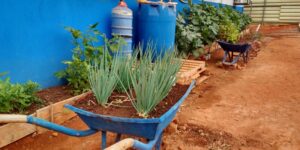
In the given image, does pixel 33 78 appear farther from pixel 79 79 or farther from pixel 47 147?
pixel 47 147

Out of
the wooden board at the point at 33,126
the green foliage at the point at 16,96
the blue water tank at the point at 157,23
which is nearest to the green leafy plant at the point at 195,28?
the blue water tank at the point at 157,23

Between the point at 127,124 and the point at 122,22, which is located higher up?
the point at 122,22

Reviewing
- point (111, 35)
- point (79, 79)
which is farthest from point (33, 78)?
point (111, 35)

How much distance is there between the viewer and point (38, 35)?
2898 millimetres

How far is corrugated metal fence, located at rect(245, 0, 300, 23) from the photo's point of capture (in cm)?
1237

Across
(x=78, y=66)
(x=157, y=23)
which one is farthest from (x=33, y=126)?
(x=157, y=23)

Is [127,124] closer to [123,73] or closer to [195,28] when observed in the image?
[123,73]

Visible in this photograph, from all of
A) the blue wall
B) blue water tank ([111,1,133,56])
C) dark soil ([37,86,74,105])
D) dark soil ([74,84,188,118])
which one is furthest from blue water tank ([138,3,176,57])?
dark soil ([74,84,188,118])

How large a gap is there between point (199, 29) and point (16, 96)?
14.5 ft

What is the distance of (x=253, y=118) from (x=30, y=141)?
7.79 ft

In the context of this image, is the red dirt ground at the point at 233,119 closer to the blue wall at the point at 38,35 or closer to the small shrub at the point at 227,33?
the blue wall at the point at 38,35

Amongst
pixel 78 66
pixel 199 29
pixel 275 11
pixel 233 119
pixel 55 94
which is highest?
pixel 275 11

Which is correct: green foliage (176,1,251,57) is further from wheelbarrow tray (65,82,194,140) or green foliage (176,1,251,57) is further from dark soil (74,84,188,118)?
wheelbarrow tray (65,82,194,140)

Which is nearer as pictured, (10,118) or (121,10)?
(10,118)
